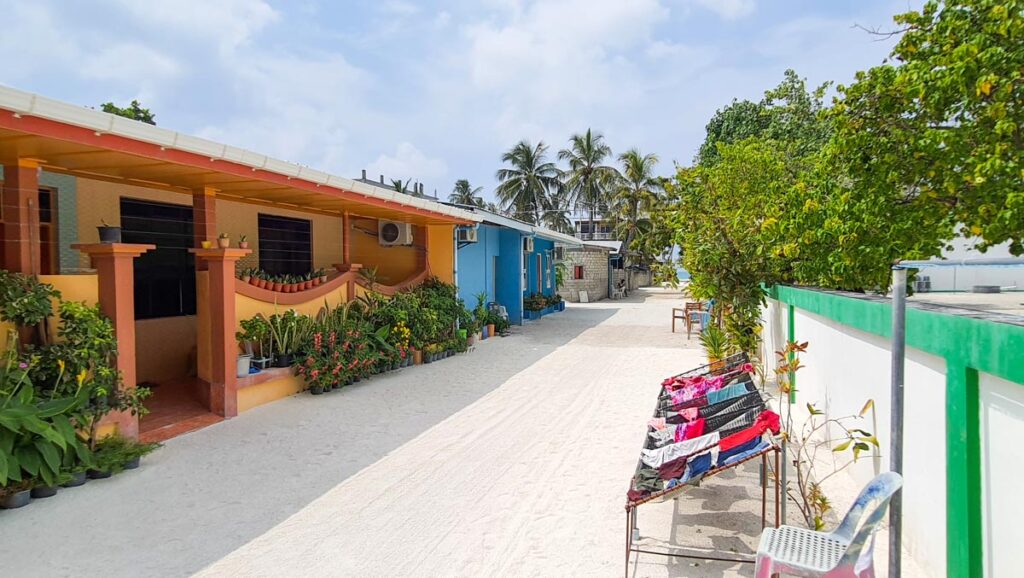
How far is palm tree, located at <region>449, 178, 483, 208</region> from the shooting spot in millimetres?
49125

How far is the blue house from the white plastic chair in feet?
34.4

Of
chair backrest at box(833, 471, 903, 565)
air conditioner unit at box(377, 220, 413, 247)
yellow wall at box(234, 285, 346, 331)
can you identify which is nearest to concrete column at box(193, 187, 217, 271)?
yellow wall at box(234, 285, 346, 331)

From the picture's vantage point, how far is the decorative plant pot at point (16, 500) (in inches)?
158

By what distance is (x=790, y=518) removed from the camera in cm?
386

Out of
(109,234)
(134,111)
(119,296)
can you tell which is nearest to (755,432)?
(119,296)

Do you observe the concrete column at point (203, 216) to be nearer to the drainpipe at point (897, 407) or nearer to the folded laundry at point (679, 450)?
the folded laundry at point (679, 450)

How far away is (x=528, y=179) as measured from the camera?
37312mm

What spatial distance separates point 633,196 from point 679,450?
108 feet

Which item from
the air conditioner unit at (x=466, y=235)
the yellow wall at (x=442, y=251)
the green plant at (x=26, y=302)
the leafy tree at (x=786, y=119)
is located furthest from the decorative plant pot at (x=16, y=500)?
the leafy tree at (x=786, y=119)

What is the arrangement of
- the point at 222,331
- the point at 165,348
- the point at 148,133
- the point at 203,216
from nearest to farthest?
1. the point at 148,133
2. the point at 222,331
3. the point at 203,216
4. the point at 165,348

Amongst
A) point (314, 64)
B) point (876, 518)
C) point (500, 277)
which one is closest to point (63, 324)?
point (876, 518)

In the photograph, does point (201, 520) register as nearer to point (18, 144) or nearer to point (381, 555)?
point (381, 555)

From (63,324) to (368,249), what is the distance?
7117 mm

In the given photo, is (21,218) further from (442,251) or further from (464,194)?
(464,194)
